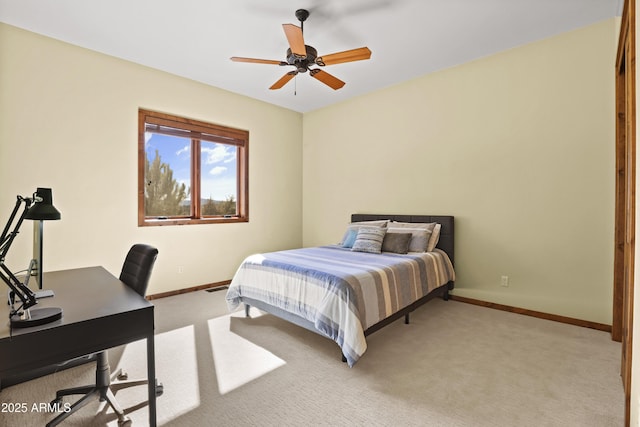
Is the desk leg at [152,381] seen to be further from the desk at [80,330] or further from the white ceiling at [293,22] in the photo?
the white ceiling at [293,22]

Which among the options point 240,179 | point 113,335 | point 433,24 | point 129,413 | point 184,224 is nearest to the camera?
point 113,335

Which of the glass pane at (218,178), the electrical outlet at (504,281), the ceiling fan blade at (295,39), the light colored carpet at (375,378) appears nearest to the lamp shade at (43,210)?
the light colored carpet at (375,378)

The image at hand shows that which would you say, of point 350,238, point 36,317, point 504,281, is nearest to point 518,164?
point 504,281

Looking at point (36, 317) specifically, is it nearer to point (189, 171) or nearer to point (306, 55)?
point (306, 55)

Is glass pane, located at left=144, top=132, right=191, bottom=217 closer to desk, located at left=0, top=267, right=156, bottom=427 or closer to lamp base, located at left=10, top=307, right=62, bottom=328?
desk, located at left=0, top=267, right=156, bottom=427

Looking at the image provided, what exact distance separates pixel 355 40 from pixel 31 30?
10.8 feet

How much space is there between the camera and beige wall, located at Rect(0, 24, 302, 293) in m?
3.10

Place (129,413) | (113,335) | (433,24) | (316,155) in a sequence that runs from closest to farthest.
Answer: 1. (113,335)
2. (129,413)
3. (433,24)
4. (316,155)

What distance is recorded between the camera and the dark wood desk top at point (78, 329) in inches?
45.5

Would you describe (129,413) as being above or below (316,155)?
below

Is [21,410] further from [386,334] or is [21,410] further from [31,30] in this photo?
[31,30]

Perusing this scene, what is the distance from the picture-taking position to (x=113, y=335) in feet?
4.47

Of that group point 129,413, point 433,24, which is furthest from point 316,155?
point 129,413

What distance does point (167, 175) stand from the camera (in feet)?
14.3
